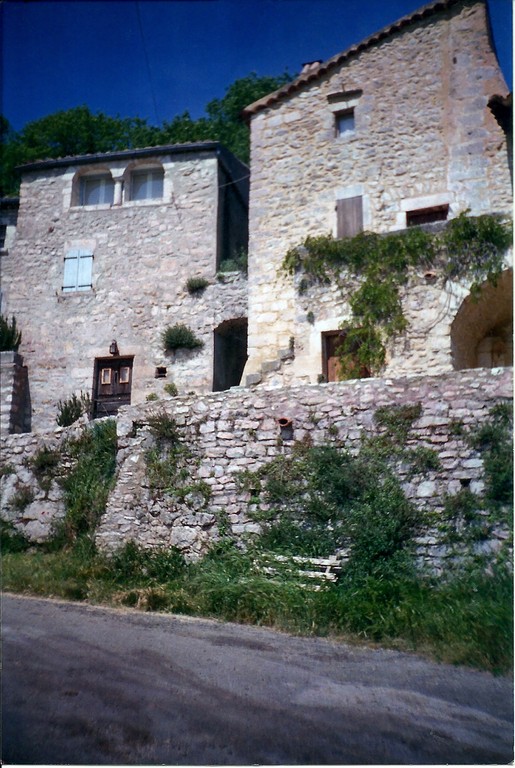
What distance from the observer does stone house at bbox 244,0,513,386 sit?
10.6 meters

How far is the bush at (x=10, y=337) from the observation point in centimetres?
1188

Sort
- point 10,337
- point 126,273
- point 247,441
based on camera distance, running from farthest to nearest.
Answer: point 126,273 → point 10,337 → point 247,441

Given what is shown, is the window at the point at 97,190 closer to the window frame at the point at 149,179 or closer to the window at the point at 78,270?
the window frame at the point at 149,179

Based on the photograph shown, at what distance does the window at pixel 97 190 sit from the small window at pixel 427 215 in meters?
6.58

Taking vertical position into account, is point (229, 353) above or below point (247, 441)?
above

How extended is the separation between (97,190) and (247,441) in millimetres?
9129

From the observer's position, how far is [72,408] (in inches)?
466

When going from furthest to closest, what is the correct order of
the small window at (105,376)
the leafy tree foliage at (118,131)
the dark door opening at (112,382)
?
1. the small window at (105,376)
2. the dark door opening at (112,382)
3. the leafy tree foliage at (118,131)

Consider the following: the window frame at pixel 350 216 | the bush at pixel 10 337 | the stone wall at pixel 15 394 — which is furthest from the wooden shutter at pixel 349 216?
the stone wall at pixel 15 394

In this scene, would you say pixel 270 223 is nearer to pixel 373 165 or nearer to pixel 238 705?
pixel 373 165

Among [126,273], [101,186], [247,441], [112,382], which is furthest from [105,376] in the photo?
[247,441]

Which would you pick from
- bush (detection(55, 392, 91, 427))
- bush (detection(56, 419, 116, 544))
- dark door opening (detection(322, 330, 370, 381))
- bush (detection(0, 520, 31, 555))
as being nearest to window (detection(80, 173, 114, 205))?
bush (detection(55, 392, 91, 427))

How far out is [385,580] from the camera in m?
6.38

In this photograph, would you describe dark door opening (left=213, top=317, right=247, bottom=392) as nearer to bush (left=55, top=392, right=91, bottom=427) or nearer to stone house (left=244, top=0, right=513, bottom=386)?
stone house (left=244, top=0, right=513, bottom=386)
